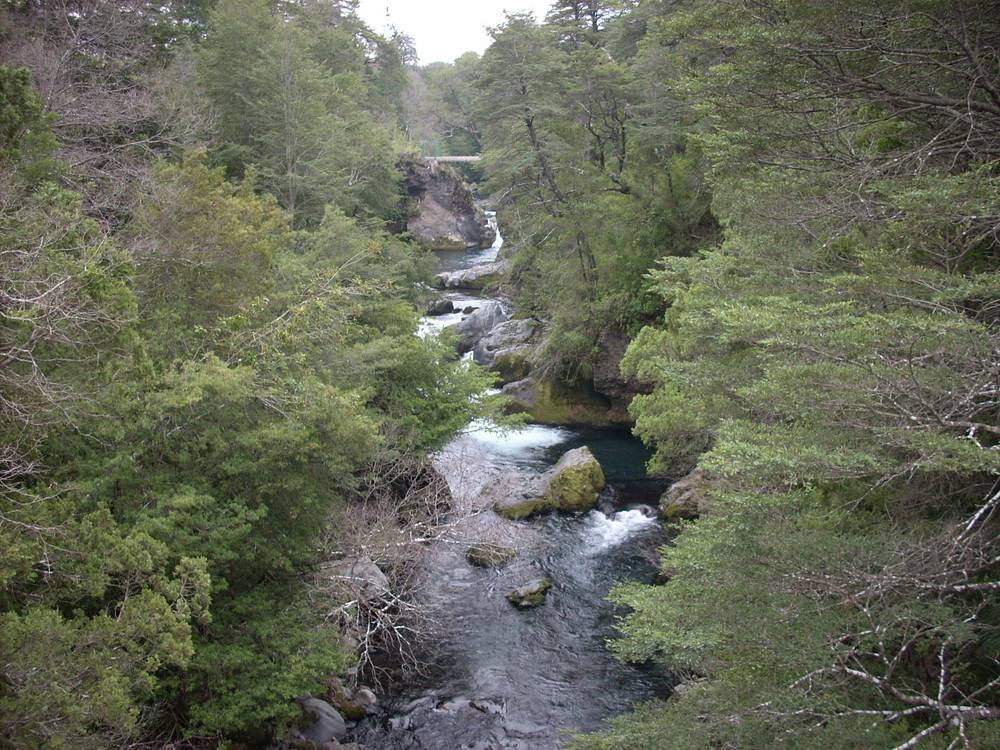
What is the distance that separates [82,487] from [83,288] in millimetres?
2072

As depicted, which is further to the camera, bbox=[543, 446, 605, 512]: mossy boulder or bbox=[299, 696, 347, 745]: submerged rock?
bbox=[543, 446, 605, 512]: mossy boulder

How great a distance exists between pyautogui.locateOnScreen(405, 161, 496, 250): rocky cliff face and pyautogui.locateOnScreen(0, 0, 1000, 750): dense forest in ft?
99.3

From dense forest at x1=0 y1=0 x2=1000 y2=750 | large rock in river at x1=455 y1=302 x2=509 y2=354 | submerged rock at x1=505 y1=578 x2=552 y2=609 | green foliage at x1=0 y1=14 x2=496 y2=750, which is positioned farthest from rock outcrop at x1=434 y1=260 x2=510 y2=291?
submerged rock at x1=505 y1=578 x2=552 y2=609

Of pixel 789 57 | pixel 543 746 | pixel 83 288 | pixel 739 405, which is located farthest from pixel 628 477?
pixel 83 288

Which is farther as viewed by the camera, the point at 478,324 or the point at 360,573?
the point at 478,324

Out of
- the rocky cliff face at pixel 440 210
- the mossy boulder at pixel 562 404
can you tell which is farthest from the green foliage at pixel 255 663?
the rocky cliff face at pixel 440 210

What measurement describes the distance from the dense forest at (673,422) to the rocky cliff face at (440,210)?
30.3 meters

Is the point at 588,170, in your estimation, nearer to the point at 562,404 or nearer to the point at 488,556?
the point at 562,404

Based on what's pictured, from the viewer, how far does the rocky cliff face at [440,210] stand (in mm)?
45500

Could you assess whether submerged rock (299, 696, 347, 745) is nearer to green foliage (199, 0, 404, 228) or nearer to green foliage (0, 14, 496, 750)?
green foliage (0, 14, 496, 750)

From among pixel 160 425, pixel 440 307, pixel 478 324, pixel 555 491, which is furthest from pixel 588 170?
pixel 160 425

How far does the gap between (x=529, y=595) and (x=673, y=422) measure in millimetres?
4533

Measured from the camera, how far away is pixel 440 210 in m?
47.0

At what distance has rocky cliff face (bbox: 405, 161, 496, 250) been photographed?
149 ft
